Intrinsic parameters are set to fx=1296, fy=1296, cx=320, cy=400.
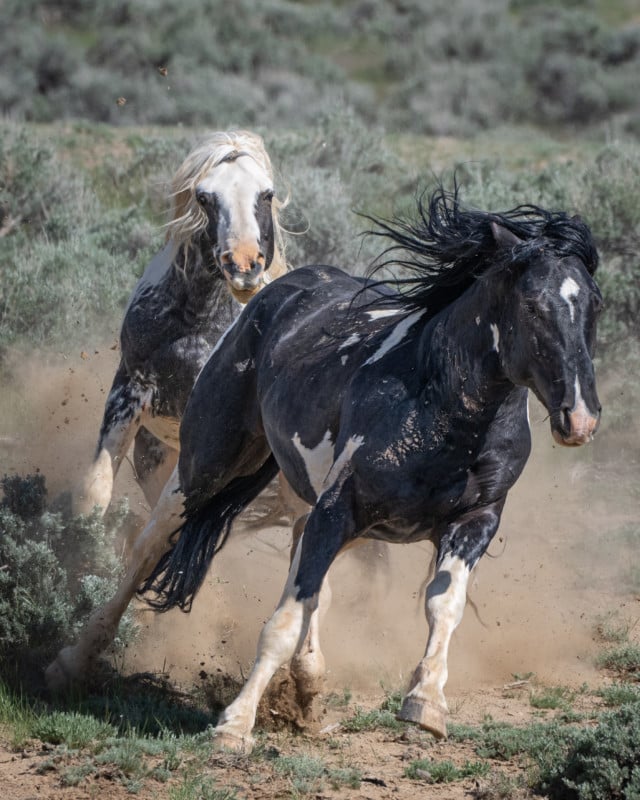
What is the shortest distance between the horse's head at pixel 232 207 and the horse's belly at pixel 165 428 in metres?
0.96

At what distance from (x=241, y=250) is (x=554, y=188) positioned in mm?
7650

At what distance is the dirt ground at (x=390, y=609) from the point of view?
203 inches

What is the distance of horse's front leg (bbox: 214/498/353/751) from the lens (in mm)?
4738

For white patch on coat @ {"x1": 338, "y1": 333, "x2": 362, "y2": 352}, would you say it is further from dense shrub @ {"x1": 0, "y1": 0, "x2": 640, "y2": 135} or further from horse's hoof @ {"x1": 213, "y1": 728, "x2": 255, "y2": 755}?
dense shrub @ {"x1": 0, "y1": 0, "x2": 640, "y2": 135}

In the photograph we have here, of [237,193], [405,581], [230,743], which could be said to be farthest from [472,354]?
[405,581]

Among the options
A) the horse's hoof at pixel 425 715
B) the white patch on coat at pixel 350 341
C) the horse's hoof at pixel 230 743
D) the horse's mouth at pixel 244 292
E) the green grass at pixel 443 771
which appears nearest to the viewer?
the horse's hoof at pixel 425 715

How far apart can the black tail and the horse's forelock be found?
1588 mm

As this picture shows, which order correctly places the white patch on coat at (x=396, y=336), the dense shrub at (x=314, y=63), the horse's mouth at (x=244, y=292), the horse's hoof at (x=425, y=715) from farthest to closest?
the dense shrub at (x=314, y=63), the horse's mouth at (x=244, y=292), the white patch on coat at (x=396, y=336), the horse's hoof at (x=425, y=715)

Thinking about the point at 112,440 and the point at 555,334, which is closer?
the point at 555,334

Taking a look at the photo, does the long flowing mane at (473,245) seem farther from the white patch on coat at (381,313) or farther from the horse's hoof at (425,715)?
the horse's hoof at (425,715)

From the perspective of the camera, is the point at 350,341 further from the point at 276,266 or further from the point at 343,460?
the point at 276,266

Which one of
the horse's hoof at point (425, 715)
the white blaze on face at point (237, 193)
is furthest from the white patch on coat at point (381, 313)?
the horse's hoof at point (425, 715)

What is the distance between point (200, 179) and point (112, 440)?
5.21ft

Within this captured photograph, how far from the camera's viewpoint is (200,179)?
7422 mm
